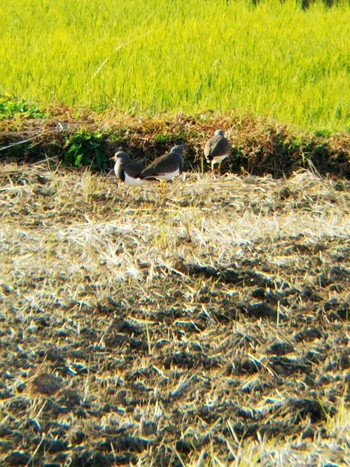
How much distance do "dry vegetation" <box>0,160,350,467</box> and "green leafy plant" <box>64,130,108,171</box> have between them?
1.15 metres

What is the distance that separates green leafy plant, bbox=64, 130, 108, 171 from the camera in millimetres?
6266

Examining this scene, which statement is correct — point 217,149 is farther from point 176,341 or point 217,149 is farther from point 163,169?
point 176,341

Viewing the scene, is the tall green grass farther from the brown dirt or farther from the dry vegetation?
the dry vegetation

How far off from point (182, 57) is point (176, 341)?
4868 millimetres

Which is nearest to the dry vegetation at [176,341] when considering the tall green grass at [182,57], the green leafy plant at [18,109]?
the green leafy plant at [18,109]

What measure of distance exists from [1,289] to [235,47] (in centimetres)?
509

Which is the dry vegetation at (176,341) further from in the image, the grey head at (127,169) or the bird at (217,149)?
the bird at (217,149)

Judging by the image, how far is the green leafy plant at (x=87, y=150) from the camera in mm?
6266

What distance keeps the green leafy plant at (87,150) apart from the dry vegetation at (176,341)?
1153mm

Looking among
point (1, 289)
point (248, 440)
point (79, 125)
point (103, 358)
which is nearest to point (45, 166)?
point (79, 125)

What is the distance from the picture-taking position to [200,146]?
249 inches

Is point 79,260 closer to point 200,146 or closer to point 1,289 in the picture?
point 1,289

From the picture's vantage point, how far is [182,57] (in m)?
8.14

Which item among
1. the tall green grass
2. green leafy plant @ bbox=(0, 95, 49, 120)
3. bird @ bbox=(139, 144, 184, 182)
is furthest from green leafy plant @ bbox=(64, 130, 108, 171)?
bird @ bbox=(139, 144, 184, 182)
